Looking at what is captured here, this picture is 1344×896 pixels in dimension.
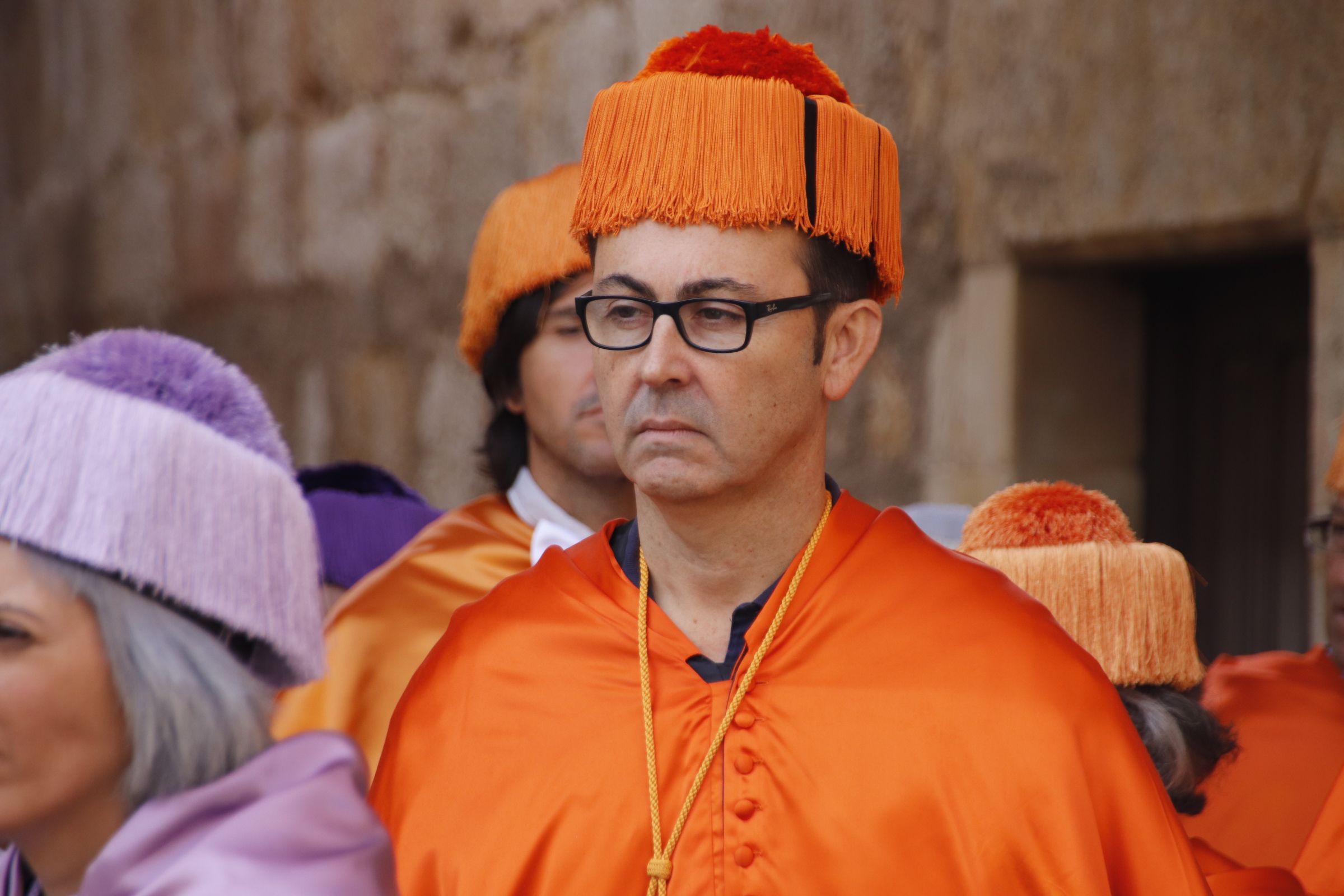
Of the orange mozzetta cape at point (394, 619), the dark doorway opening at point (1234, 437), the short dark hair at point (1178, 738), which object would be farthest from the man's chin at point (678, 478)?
the dark doorway opening at point (1234, 437)

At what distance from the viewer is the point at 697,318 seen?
8.05 feet

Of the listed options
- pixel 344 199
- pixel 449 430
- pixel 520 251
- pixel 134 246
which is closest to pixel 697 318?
pixel 520 251

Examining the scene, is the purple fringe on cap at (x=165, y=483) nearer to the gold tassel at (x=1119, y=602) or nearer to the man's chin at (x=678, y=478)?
the man's chin at (x=678, y=478)

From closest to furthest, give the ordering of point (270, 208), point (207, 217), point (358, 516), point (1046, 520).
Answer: point (1046, 520) → point (358, 516) → point (270, 208) → point (207, 217)

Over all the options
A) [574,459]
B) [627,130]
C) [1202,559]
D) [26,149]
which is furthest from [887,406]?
[26,149]

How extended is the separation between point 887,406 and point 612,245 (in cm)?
259

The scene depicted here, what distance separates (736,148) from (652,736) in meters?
0.88

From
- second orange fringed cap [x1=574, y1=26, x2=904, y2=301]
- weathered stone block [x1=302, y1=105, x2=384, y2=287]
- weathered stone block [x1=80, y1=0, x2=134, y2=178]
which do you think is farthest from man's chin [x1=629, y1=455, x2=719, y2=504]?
weathered stone block [x1=80, y1=0, x2=134, y2=178]

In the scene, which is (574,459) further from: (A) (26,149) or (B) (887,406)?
(A) (26,149)

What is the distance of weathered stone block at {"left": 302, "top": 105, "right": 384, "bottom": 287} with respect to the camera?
689cm

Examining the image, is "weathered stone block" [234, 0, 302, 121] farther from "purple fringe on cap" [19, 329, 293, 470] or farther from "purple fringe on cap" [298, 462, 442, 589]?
"purple fringe on cap" [19, 329, 293, 470]

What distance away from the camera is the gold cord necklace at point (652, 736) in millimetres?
2336

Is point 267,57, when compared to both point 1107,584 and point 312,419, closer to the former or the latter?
point 312,419

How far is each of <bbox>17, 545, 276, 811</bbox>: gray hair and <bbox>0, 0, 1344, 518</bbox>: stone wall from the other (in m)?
3.05
